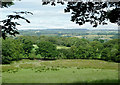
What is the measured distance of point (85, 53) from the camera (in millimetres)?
50844

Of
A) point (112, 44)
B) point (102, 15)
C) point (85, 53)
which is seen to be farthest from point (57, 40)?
point (102, 15)

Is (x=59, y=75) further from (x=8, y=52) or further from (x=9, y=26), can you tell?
(x=8, y=52)

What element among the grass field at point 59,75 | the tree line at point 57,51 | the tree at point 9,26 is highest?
the tree at point 9,26

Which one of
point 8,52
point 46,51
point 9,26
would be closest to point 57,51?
point 46,51

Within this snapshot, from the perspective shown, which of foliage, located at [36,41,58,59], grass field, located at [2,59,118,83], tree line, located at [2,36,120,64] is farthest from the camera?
foliage, located at [36,41,58,59]

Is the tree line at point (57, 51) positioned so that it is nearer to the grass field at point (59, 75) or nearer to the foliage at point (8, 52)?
the foliage at point (8, 52)

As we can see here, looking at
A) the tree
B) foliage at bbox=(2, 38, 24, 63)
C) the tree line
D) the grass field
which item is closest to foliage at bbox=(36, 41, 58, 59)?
the tree line

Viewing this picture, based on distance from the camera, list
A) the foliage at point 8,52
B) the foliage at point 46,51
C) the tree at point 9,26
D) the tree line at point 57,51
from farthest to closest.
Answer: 1. the foliage at point 46,51
2. the tree line at point 57,51
3. the foliage at point 8,52
4. the tree at point 9,26

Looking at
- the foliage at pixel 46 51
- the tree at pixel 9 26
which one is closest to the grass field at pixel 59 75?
the tree at pixel 9 26

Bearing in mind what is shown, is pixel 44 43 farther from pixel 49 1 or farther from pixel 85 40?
pixel 49 1

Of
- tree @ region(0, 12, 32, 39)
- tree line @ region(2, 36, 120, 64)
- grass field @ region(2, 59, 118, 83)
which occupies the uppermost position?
tree @ region(0, 12, 32, 39)

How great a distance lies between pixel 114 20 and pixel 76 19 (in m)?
1.18

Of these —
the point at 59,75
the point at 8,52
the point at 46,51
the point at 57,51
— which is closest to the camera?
the point at 59,75

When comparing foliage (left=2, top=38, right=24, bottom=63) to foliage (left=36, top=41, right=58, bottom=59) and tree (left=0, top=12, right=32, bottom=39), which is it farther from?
tree (left=0, top=12, right=32, bottom=39)
